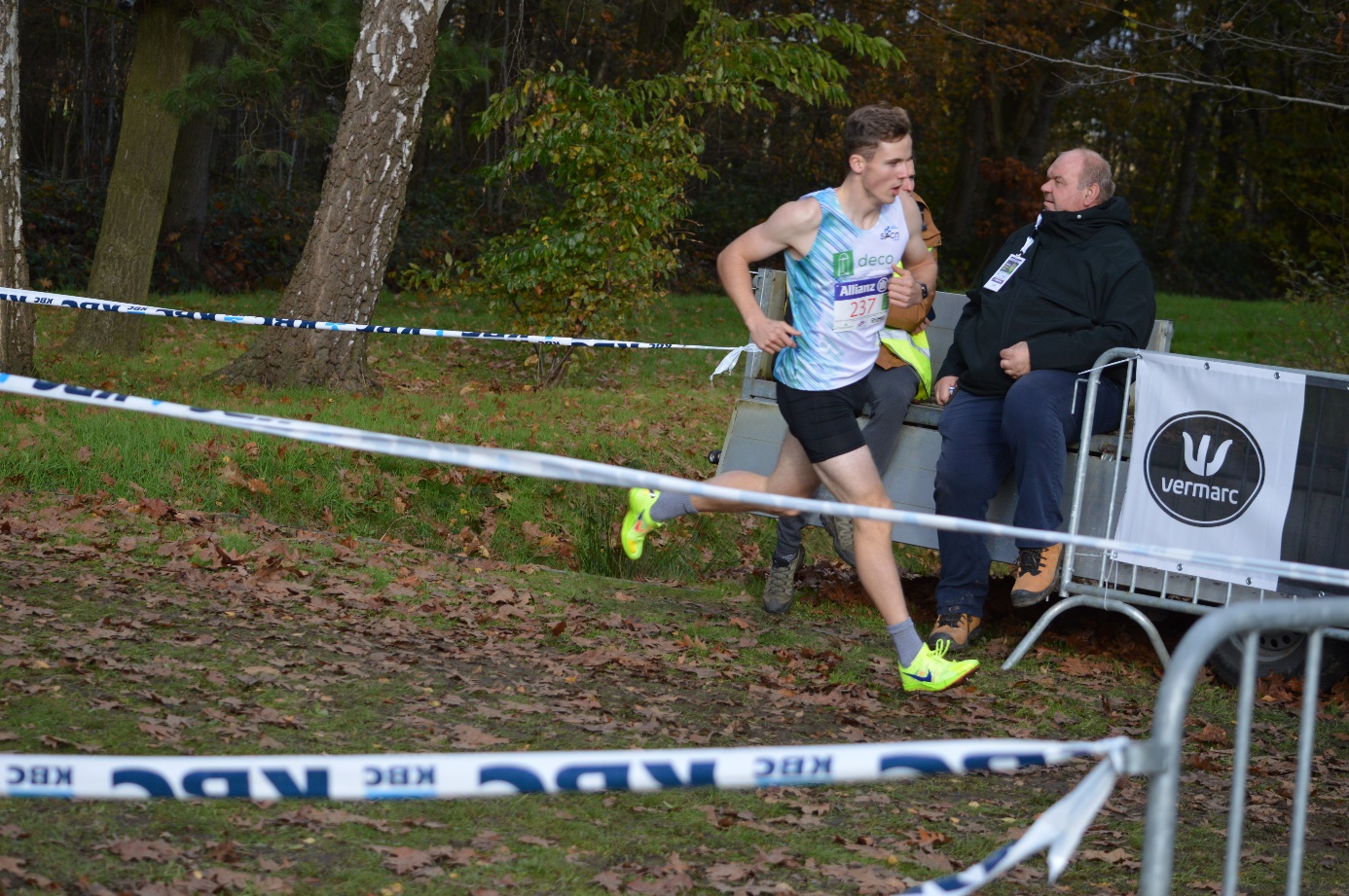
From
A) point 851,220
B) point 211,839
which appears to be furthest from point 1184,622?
point 211,839

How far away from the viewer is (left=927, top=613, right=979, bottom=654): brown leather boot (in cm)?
622

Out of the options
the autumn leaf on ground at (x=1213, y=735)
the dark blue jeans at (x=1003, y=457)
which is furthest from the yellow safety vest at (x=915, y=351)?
the autumn leaf on ground at (x=1213, y=735)

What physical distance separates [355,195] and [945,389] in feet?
18.5

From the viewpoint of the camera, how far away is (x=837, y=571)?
833cm

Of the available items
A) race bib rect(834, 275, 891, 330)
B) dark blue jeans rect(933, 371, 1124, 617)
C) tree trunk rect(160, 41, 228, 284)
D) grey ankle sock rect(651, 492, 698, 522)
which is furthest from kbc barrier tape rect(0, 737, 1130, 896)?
tree trunk rect(160, 41, 228, 284)

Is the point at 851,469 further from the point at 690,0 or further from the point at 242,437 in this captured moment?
the point at 690,0

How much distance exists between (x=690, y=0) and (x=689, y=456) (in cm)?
839

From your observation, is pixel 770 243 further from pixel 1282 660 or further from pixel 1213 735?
pixel 1282 660

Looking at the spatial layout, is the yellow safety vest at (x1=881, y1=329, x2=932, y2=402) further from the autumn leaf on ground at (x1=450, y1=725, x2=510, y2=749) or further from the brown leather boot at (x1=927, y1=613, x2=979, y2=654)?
the autumn leaf on ground at (x1=450, y1=725, x2=510, y2=749)

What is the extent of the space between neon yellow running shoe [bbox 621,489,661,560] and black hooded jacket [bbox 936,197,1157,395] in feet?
5.39

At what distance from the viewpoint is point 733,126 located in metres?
31.0

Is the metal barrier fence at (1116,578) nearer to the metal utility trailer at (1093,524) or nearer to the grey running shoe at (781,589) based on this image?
the metal utility trailer at (1093,524)

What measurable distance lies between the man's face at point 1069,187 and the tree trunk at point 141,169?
30.0 ft

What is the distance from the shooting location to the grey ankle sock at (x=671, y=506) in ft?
20.1
